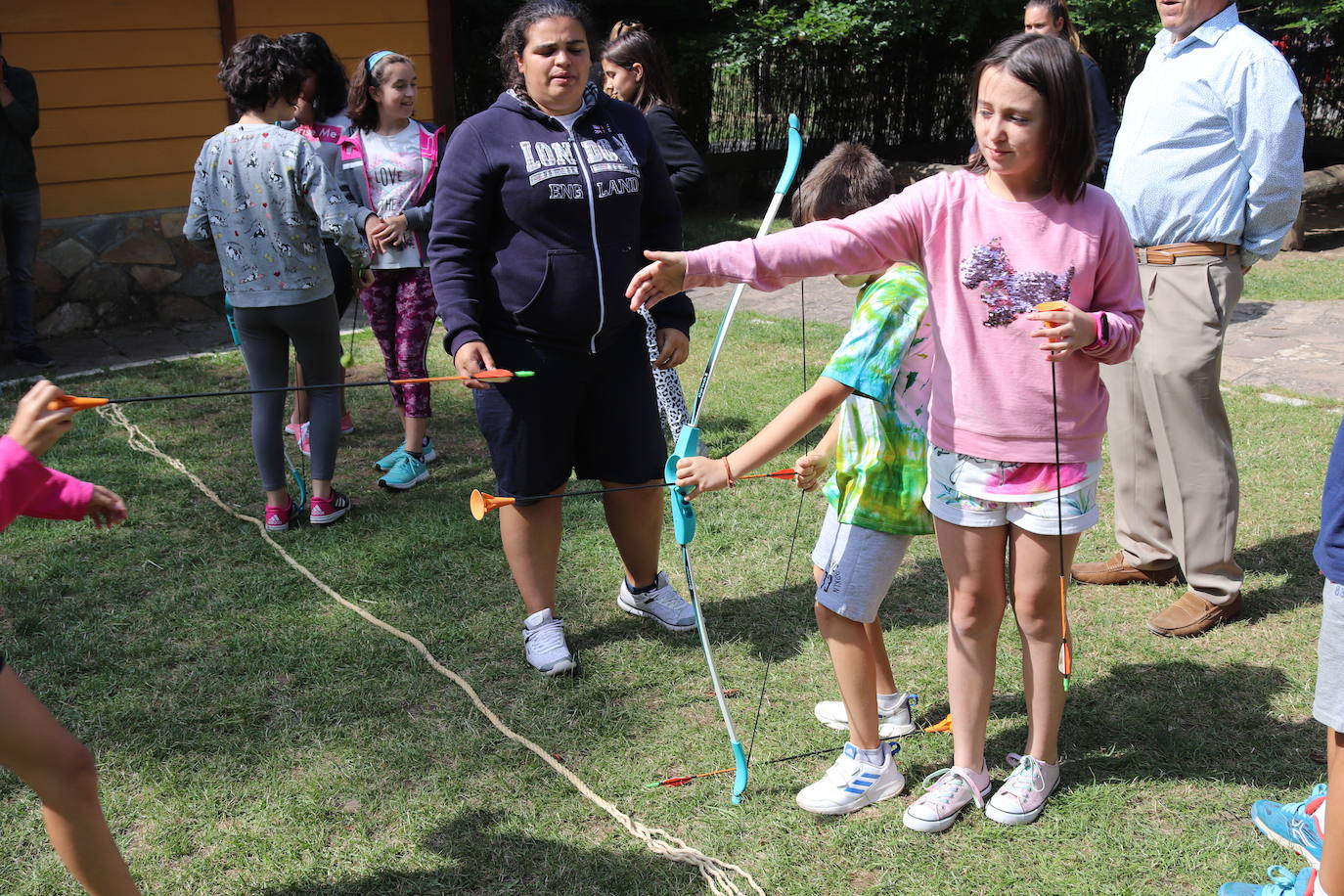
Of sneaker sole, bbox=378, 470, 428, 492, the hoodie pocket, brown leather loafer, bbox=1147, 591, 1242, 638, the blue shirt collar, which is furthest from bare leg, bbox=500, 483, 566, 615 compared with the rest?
the blue shirt collar

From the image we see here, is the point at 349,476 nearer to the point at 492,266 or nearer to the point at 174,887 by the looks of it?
the point at 492,266

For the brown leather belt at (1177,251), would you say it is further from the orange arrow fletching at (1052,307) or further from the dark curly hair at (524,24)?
the dark curly hair at (524,24)

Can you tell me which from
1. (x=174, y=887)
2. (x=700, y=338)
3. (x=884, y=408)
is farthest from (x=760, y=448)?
(x=700, y=338)

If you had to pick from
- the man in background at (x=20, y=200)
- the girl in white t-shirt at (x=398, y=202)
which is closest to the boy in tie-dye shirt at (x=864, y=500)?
the girl in white t-shirt at (x=398, y=202)

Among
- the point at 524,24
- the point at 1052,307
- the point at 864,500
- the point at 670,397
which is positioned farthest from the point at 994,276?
the point at 670,397

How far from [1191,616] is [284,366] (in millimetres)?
3110

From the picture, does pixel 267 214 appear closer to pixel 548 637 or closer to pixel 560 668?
pixel 548 637

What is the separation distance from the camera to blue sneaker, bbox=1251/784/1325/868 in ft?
7.70

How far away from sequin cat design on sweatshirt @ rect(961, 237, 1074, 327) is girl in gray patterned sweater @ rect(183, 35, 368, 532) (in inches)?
95.2

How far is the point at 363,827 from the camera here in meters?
2.54

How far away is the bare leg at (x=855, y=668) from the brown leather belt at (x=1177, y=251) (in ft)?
4.89

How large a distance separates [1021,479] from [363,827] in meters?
1.59

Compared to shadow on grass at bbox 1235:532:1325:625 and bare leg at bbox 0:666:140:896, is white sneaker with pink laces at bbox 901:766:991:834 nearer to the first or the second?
shadow on grass at bbox 1235:532:1325:625

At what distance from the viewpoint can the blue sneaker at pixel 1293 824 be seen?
235 centimetres
